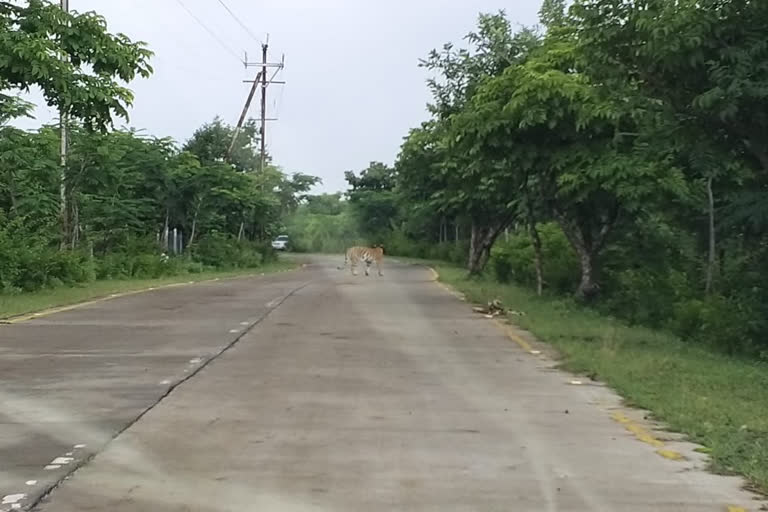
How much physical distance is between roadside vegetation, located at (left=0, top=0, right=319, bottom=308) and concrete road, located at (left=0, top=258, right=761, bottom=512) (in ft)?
14.3

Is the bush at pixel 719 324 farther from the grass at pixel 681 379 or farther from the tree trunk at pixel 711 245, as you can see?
the tree trunk at pixel 711 245

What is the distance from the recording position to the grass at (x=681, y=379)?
9148 mm

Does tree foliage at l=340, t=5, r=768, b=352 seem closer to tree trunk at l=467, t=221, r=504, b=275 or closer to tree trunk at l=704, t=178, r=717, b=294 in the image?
tree trunk at l=704, t=178, r=717, b=294

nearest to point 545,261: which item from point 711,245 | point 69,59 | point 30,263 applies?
point 711,245

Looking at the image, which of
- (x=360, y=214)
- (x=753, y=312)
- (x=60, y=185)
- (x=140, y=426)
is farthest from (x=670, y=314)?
(x=360, y=214)

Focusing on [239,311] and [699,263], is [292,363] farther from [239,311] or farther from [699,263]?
[699,263]

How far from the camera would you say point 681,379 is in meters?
13.1

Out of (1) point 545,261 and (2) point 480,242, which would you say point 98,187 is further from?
(2) point 480,242

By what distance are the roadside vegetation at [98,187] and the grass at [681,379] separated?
8.82 m

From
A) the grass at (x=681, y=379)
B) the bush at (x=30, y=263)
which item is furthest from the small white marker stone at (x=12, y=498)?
the bush at (x=30, y=263)

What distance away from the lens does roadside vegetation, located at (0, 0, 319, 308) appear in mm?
18672

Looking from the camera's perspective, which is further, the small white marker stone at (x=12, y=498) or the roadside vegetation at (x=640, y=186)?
the roadside vegetation at (x=640, y=186)

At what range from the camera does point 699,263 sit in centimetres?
2802

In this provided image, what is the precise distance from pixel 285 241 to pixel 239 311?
7359 centimetres
